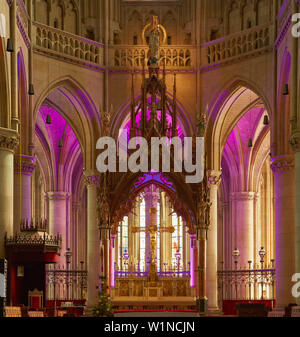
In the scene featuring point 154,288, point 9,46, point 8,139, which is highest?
point 9,46

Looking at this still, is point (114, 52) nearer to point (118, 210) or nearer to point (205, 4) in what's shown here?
point (205, 4)

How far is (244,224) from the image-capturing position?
47.6 meters

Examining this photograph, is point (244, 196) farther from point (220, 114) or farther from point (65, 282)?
point (65, 282)

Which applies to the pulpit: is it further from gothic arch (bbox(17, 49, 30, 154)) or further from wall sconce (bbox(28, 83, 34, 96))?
wall sconce (bbox(28, 83, 34, 96))

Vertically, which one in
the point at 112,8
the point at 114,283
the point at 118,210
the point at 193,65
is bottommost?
the point at 114,283

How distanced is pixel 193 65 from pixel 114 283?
11124 millimetres

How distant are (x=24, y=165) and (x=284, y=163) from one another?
1057cm

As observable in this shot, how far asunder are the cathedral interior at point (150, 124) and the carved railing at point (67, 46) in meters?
0.06

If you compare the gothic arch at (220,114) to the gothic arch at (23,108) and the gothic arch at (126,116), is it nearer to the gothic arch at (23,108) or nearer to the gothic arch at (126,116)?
the gothic arch at (126,116)

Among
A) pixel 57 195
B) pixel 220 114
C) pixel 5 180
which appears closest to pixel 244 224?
pixel 220 114

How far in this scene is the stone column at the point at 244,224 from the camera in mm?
47562

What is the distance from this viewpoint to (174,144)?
35156 mm
